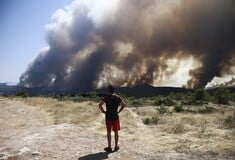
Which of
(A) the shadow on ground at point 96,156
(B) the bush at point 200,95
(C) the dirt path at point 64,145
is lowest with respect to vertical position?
(A) the shadow on ground at point 96,156

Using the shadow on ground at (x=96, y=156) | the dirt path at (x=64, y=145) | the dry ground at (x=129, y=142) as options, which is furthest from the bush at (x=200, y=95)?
the shadow on ground at (x=96, y=156)

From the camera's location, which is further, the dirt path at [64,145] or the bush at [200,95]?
the bush at [200,95]

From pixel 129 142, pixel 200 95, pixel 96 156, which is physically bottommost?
pixel 96 156

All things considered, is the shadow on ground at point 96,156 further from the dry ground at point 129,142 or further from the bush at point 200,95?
the bush at point 200,95

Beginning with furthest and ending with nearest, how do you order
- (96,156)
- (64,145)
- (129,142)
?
(129,142), (64,145), (96,156)

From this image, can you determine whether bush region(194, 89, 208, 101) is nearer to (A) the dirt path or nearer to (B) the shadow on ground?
(A) the dirt path

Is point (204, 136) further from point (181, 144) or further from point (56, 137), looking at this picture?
point (56, 137)

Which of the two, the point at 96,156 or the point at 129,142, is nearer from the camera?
the point at 96,156

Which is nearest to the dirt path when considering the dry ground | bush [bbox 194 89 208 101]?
the dry ground

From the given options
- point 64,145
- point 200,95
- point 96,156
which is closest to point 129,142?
point 64,145

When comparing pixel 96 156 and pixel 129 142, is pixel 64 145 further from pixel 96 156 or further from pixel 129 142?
pixel 129 142

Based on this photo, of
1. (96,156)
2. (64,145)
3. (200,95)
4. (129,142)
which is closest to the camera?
(96,156)

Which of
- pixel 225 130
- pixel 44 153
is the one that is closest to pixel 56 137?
pixel 44 153

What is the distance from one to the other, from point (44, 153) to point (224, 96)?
32.6m
